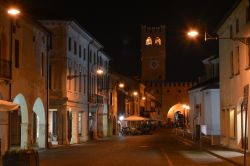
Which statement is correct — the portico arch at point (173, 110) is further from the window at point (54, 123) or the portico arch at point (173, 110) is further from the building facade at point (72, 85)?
the window at point (54, 123)

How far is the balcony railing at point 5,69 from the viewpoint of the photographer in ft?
98.6

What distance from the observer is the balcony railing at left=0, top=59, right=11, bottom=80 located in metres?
30.1

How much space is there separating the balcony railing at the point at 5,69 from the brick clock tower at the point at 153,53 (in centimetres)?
9822

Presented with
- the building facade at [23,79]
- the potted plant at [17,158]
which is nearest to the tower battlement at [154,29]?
the building facade at [23,79]

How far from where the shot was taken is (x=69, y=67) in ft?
161

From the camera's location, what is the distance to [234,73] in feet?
125

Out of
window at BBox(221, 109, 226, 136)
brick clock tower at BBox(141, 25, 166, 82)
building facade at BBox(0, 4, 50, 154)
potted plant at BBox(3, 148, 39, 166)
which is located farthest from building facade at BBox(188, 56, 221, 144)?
brick clock tower at BBox(141, 25, 166, 82)

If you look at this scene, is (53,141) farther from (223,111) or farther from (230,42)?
(230,42)

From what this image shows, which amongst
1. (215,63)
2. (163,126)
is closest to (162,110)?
(163,126)

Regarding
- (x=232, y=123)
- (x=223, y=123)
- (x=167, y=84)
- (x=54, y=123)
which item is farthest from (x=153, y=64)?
(x=232, y=123)

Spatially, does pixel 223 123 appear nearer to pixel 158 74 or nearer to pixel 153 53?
pixel 158 74

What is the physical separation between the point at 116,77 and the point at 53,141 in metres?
36.9

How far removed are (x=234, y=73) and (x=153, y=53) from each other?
94.3 meters

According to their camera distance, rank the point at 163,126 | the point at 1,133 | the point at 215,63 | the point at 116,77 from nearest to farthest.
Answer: the point at 1,133
the point at 215,63
the point at 116,77
the point at 163,126
